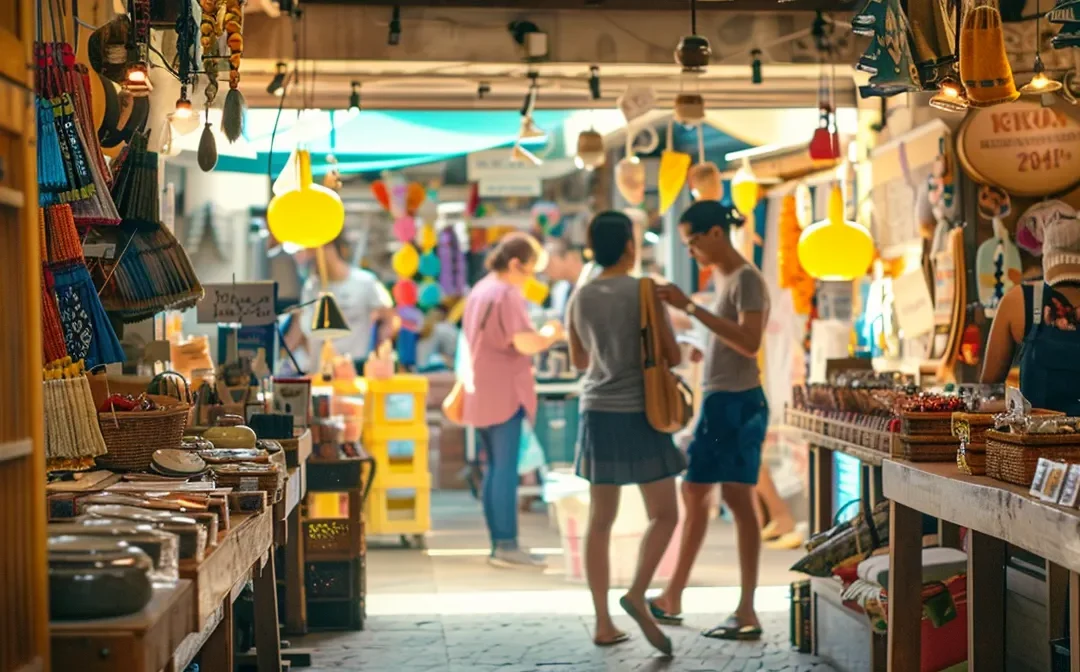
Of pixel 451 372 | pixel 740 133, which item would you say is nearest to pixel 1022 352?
pixel 740 133

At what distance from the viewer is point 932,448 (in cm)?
429

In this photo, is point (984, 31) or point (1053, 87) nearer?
point (984, 31)

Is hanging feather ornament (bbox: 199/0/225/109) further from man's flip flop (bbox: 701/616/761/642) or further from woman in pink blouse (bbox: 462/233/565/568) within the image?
woman in pink blouse (bbox: 462/233/565/568)

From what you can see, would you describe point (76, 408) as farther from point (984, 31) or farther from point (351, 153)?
point (351, 153)

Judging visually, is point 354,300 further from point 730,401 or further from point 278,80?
point 730,401

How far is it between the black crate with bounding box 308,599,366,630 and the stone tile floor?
93 mm

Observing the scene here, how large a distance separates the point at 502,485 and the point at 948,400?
4433mm

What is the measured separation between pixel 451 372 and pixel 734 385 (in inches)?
325


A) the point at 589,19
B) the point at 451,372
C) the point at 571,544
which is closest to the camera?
the point at 589,19

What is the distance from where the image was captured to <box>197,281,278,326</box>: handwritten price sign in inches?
246

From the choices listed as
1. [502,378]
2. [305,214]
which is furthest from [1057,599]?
[502,378]

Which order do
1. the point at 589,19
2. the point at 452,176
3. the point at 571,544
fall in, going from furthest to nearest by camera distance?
the point at 452,176 → the point at 571,544 → the point at 589,19

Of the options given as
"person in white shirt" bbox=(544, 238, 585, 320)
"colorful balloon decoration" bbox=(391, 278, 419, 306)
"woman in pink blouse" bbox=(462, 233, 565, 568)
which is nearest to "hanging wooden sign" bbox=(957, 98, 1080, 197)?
"woman in pink blouse" bbox=(462, 233, 565, 568)

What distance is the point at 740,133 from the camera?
9.84 meters
